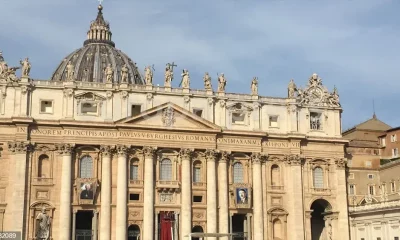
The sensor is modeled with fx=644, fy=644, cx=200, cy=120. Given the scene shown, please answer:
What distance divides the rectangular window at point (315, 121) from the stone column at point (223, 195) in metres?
10.4

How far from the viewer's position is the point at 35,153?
2250 inches

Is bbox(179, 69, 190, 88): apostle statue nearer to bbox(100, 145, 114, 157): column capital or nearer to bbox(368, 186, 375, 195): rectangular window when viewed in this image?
bbox(100, 145, 114, 157): column capital

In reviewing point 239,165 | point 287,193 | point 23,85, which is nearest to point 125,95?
point 23,85

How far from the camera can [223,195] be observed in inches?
2386

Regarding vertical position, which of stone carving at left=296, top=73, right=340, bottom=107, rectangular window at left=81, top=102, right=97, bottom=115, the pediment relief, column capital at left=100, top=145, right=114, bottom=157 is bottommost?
column capital at left=100, top=145, right=114, bottom=157

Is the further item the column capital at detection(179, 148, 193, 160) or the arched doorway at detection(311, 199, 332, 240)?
the arched doorway at detection(311, 199, 332, 240)

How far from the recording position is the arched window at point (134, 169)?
59.2 meters

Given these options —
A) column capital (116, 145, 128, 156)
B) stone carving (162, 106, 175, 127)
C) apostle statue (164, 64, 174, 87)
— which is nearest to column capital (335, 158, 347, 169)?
stone carving (162, 106, 175, 127)

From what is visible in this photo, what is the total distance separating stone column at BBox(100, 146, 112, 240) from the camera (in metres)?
56.7

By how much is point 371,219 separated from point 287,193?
27.7ft

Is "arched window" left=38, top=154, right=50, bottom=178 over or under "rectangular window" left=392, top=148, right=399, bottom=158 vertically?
under

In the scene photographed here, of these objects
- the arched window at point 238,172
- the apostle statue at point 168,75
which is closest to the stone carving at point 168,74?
the apostle statue at point 168,75

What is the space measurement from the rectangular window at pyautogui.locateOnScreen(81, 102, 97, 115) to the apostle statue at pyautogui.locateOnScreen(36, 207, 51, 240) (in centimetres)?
1004

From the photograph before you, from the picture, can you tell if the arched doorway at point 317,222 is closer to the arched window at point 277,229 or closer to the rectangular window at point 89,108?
the arched window at point 277,229
